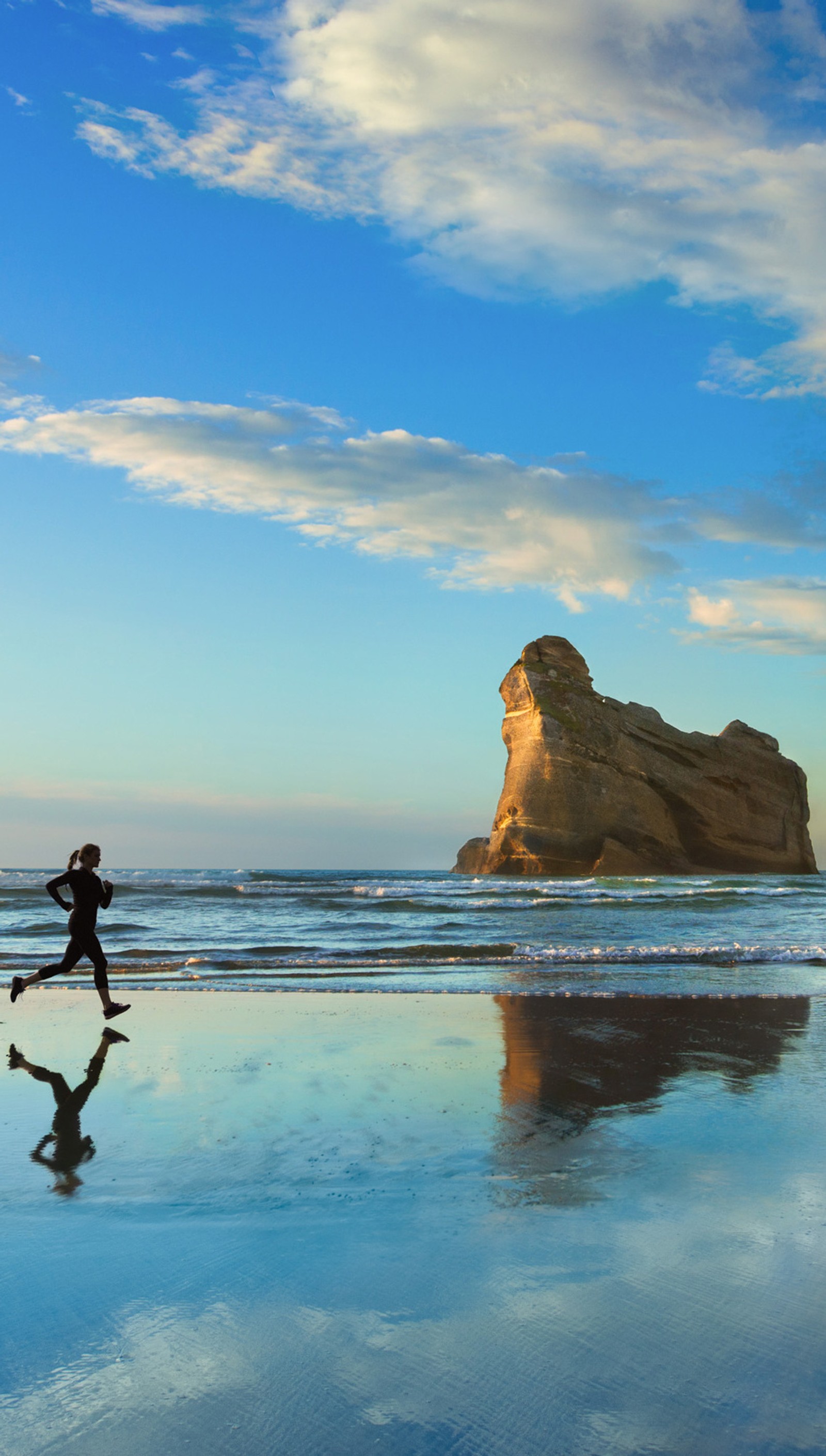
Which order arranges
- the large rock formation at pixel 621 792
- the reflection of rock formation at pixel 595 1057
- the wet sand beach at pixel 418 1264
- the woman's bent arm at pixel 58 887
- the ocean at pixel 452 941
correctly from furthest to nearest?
the large rock formation at pixel 621 792 < the ocean at pixel 452 941 < the woman's bent arm at pixel 58 887 < the reflection of rock formation at pixel 595 1057 < the wet sand beach at pixel 418 1264

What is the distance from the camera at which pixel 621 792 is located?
55062 mm

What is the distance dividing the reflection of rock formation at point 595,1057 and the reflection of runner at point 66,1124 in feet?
5.76

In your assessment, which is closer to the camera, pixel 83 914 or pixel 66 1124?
pixel 66 1124

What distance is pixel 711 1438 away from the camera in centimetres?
200

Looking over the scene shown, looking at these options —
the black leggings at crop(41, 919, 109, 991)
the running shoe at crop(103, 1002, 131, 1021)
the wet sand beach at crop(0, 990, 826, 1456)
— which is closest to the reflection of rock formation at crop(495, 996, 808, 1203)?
the wet sand beach at crop(0, 990, 826, 1456)

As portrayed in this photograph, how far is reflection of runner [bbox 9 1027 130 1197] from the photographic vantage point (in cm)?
385

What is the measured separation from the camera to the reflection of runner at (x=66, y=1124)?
3.85m

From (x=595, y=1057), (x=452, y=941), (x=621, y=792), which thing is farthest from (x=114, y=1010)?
(x=621, y=792)

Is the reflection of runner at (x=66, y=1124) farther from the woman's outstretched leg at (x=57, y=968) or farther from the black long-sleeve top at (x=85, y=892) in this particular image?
the black long-sleeve top at (x=85, y=892)

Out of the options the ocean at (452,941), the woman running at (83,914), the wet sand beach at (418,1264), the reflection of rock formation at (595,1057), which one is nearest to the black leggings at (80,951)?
the woman running at (83,914)

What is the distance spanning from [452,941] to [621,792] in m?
41.1

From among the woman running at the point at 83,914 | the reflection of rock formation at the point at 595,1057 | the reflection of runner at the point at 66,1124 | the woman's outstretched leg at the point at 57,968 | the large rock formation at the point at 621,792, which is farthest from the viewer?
the large rock formation at the point at 621,792

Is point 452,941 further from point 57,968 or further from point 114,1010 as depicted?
point 114,1010

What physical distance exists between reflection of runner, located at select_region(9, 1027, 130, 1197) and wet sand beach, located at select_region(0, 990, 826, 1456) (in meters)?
0.06
